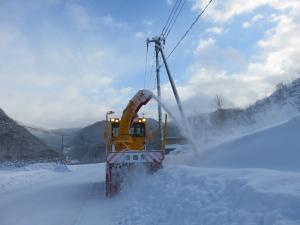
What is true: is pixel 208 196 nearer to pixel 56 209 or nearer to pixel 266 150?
pixel 266 150

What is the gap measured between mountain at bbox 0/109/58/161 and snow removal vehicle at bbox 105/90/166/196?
65753 mm

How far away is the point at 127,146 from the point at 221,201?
9422 millimetres

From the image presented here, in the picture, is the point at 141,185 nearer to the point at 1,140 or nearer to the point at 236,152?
the point at 236,152

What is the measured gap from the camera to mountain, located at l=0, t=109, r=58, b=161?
8210 centimetres

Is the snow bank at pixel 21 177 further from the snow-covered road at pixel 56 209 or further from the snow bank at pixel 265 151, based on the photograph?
the snow bank at pixel 265 151

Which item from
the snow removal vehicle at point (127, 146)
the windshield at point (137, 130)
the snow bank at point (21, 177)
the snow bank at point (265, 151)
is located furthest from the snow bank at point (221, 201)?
the snow bank at point (21, 177)

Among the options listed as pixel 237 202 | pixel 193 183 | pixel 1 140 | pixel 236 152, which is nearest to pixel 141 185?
pixel 236 152

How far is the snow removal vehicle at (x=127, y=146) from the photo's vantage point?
1384cm

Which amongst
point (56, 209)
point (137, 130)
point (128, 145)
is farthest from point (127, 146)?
point (56, 209)

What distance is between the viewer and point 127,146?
1564 cm

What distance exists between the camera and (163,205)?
8672 mm

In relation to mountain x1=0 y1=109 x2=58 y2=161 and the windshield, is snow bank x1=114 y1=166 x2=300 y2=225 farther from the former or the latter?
mountain x1=0 y1=109 x2=58 y2=161

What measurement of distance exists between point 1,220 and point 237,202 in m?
→ 6.78

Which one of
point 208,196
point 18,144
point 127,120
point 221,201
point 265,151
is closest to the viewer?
point 221,201
